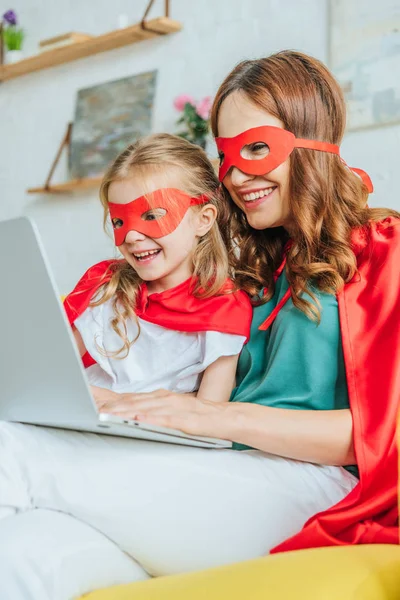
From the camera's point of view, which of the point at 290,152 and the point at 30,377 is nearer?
the point at 30,377

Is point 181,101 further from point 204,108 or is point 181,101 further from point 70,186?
point 70,186

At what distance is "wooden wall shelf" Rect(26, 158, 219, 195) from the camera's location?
3.91m

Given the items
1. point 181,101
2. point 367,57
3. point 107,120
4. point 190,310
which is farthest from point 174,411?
point 107,120

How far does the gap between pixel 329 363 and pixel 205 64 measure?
2.43 metres

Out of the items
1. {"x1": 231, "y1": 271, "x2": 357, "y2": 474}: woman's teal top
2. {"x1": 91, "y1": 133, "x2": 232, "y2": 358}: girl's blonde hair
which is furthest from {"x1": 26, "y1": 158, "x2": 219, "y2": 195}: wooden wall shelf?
{"x1": 231, "y1": 271, "x2": 357, "y2": 474}: woman's teal top

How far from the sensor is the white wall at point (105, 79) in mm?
3141

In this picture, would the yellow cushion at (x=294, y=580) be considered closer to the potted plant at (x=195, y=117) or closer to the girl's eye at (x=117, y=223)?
the girl's eye at (x=117, y=223)

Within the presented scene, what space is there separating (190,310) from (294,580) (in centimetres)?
74

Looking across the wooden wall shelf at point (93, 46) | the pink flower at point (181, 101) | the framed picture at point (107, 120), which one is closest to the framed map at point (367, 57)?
the pink flower at point (181, 101)

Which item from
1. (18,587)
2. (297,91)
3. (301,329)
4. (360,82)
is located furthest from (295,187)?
(360,82)

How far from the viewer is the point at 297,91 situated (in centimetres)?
156

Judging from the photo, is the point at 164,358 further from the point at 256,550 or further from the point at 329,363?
the point at 256,550

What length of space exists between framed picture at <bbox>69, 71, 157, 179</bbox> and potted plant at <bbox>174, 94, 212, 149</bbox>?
0.83ft

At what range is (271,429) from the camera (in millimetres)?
1309
